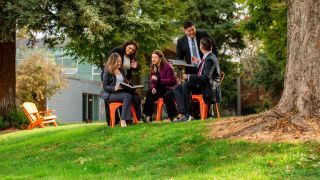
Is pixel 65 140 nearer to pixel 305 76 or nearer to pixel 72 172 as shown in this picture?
pixel 72 172

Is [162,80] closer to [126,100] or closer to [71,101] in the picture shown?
[126,100]

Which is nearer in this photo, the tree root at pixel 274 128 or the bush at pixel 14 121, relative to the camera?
the tree root at pixel 274 128

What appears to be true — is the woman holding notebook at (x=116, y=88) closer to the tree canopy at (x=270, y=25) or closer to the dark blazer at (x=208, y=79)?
the dark blazer at (x=208, y=79)

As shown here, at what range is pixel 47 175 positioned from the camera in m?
7.93

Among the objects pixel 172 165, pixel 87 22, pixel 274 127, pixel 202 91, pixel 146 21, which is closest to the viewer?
pixel 172 165

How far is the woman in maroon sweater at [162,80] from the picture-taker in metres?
11.6

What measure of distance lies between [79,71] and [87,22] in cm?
2499

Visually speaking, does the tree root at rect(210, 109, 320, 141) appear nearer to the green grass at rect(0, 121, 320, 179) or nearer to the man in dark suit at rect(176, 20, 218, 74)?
the green grass at rect(0, 121, 320, 179)

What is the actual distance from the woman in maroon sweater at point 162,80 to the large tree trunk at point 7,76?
9816 mm

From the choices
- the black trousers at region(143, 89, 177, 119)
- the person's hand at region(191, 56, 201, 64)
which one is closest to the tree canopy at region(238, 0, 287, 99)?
the person's hand at region(191, 56, 201, 64)

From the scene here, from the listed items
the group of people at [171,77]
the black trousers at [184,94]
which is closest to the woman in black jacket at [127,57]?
the group of people at [171,77]

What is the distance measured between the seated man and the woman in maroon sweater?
542 mm

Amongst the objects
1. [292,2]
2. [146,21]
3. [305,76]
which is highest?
[146,21]

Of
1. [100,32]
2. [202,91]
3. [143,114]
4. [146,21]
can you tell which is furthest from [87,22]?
[202,91]
